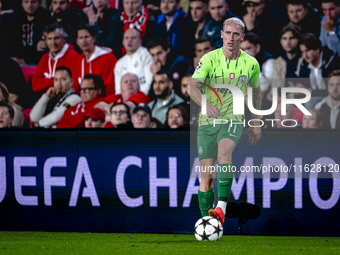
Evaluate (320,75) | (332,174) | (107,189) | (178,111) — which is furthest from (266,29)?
(107,189)

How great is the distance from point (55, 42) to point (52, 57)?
229mm

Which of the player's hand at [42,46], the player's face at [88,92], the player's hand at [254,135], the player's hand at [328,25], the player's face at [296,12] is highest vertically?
the player's face at [296,12]

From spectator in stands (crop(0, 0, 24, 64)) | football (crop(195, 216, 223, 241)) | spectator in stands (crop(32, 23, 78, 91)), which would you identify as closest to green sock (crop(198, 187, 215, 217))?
football (crop(195, 216, 223, 241))

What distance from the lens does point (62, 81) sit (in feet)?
21.9

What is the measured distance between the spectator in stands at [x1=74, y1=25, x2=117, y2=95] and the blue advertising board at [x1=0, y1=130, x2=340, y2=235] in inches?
48.9

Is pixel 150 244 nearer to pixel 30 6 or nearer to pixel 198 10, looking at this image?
pixel 198 10

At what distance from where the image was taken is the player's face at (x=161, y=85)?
6.42 m

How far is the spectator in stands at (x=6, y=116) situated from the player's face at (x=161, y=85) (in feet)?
6.57

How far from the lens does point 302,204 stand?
5355 millimetres

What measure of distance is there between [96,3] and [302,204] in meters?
3.92

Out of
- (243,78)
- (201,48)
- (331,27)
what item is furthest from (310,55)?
(243,78)

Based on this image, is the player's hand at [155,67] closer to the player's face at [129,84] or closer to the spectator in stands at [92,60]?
the player's face at [129,84]

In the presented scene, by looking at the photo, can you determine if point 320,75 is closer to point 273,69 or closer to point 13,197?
point 273,69

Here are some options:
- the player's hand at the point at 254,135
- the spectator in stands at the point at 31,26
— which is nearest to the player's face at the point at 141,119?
the player's hand at the point at 254,135
